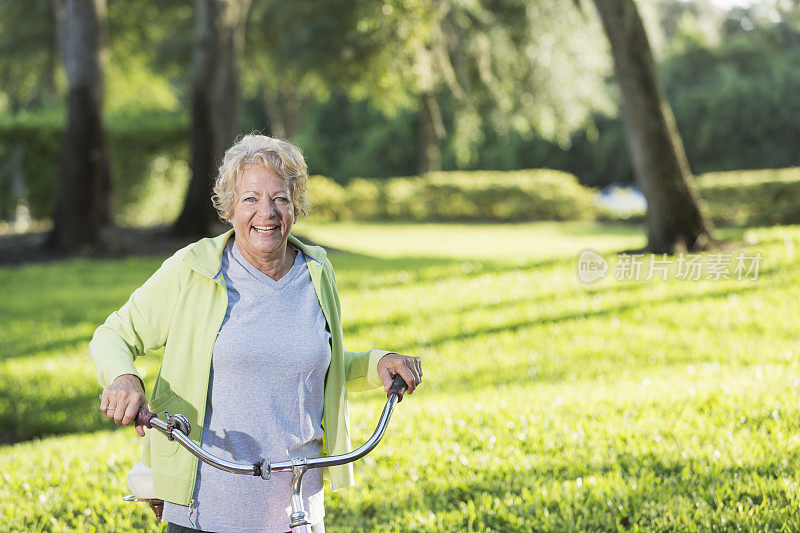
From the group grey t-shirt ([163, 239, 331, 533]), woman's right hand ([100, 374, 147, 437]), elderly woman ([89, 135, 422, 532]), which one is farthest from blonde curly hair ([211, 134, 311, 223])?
woman's right hand ([100, 374, 147, 437])

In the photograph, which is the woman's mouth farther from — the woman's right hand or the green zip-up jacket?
the woman's right hand

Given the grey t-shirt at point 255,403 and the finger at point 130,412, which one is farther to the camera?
the grey t-shirt at point 255,403

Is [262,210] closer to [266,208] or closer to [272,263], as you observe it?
[266,208]

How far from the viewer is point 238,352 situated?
8.59ft

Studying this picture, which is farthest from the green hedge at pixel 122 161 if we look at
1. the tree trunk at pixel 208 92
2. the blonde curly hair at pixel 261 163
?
the blonde curly hair at pixel 261 163

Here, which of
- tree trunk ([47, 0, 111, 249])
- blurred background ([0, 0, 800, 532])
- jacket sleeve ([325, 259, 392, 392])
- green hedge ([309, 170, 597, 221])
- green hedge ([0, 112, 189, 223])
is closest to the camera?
jacket sleeve ([325, 259, 392, 392])

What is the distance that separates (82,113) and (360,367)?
41.9 ft

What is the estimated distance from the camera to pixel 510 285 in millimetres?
11344

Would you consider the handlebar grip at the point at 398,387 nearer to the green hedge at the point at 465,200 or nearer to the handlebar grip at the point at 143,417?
the handlebar grip at the point at 143,417

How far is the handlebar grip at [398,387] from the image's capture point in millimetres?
2617

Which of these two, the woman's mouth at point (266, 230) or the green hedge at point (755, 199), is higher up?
the green hedge at point (755, 199)

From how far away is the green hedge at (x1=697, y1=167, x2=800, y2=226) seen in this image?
22.7 metres

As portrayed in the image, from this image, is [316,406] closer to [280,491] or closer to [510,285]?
[280,491]

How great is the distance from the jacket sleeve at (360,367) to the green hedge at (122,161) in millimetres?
17262
